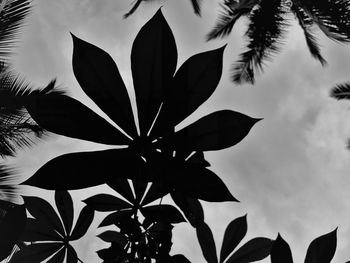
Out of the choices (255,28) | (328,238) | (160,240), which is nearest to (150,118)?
(160,240)

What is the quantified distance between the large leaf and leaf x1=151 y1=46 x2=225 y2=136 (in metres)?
0.11

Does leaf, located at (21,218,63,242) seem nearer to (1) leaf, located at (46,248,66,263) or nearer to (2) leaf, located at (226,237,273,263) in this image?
(1) leaf, located at (46,248,66,263)

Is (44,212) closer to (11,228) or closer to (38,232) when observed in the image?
(38,232)

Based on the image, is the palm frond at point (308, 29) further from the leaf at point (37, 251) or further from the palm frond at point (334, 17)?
the leaf at point (37, 251)

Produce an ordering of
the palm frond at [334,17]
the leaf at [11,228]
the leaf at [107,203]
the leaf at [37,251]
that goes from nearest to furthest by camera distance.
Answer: the leaf at [11,228] < the leaf at [107,203] < the leaf at [37,251] < the palm frond at [334,17]

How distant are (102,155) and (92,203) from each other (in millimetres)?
207

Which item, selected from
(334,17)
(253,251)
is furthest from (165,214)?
(334,17)

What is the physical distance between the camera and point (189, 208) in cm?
75

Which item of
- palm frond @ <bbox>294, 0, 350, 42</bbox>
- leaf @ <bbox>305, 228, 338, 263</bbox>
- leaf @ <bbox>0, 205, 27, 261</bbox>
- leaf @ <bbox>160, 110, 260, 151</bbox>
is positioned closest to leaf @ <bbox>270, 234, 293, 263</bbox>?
leaf @ <bbox>305, 228, 338, 263</bbox>

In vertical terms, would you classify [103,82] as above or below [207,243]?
above

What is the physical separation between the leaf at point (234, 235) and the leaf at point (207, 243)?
3 centimetres

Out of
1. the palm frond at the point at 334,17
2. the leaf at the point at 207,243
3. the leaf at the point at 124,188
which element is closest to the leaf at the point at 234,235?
the leaf at the point at 207,243

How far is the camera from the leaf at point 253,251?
1.13 meters

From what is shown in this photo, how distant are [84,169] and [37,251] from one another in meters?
0.46
